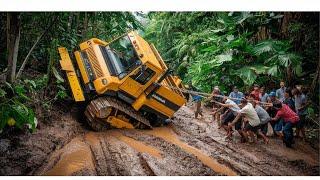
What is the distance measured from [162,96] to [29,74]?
9.59 ft

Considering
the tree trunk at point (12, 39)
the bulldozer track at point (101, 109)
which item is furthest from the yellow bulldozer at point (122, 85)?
the tree trunk at point (12, 39)

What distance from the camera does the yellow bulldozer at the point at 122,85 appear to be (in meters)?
6.72

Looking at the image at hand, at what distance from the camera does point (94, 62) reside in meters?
7.26

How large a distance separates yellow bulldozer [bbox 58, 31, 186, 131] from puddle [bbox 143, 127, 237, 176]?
0.26m

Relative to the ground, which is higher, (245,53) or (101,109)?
(245,53)

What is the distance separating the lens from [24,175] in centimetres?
441

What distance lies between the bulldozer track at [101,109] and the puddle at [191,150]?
608 millimetres

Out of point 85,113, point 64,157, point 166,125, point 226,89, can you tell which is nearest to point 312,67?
point 226,89

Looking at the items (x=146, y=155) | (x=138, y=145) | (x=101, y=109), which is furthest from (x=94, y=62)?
(x=146, y=155)

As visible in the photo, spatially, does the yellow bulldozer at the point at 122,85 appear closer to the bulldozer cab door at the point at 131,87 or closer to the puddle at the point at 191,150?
the bulldozer cab door at the point at 131,87

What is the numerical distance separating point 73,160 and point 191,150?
7.45 feet

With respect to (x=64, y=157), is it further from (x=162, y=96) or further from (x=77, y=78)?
(x=162, y=96)

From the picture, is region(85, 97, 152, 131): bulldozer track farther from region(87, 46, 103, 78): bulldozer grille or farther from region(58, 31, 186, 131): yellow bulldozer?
region(87, 46, 103, 78): bulldozer grille

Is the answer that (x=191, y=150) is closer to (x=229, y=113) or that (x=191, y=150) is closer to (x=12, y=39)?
(x=229, y=113)
